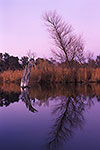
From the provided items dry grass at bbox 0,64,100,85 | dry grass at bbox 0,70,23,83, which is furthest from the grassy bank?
dry grass at bbox 0,70,23,83

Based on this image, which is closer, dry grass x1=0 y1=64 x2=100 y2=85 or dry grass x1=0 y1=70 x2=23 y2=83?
dry grass x1=0 y1=64 x2=100 y2=85

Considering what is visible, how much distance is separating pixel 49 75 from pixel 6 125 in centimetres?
1250

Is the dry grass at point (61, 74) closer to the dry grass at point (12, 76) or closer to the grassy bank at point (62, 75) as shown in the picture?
the grassy bank at point (62, 75)

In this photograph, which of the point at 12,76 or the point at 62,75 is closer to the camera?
the point at 62,75

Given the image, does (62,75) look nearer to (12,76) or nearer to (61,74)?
(61,74)

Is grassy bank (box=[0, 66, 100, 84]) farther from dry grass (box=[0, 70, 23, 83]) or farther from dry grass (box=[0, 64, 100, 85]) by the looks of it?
dry grass (box=[0, 70, 23, 83])

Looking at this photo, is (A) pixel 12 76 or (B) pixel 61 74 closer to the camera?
(B) pixel 61 74

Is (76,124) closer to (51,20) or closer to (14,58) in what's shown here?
(51,20)

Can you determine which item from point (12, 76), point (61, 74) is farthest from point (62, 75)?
point (12, 76)

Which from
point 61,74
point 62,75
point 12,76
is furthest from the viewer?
point 12,76

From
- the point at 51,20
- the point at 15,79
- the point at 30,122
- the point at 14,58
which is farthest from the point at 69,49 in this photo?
the point at 14,58

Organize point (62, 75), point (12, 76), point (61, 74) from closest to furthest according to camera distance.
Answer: point (61, 74) → point (62, 75) → point (12, 76)

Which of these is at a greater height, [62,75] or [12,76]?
[12,76]

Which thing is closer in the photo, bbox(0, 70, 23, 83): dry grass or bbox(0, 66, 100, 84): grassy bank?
bbox(0, 66, 100, 84): grassy bank
